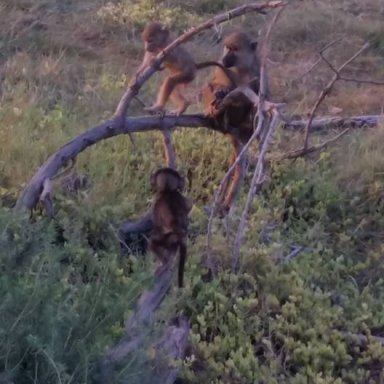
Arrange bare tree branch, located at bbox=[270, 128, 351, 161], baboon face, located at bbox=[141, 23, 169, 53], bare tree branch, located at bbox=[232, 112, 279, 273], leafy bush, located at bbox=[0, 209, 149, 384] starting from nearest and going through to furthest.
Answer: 1. leafy bush, located at bbox=[0, 209, 149, 384]
2. bare tree branch, located at bbox=[232, 112, 279, 273]
3. bare tree branch, located at bbox=[270, 128, 351, 161]
4. baboon face, located at bbox=[141, 23, 169, 53]

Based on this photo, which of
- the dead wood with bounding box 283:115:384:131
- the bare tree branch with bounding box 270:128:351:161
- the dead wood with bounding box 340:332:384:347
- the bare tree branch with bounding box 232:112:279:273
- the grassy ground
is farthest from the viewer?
the dead wood with bounding box 283:115:384:131

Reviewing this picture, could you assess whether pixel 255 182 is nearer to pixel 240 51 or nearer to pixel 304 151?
pixel 304 151

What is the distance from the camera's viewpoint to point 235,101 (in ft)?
15.3

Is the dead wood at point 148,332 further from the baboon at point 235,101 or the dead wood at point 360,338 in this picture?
the baboon at point 235,101

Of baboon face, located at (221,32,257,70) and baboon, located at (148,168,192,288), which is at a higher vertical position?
baboon face, located at (221,32,257,70)

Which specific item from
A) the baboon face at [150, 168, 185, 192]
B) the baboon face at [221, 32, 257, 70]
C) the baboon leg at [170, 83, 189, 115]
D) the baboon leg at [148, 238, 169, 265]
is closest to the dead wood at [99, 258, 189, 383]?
the baboon leg at [148, 238, 169, 265]

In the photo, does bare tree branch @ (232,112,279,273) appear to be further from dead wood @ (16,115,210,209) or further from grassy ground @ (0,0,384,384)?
dead wood @ (16,115,210,209)

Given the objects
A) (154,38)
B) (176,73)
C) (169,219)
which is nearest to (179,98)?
(176,73)

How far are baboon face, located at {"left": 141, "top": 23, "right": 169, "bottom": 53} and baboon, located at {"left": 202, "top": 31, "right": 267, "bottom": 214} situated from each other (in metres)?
0.34

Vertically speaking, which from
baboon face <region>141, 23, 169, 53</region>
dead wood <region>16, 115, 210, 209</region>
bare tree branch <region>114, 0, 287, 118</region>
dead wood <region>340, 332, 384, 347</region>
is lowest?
dead wood <region>340, 332, 384, 347</region>

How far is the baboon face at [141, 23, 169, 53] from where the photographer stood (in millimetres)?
5020

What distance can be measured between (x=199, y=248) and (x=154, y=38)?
1.20 m

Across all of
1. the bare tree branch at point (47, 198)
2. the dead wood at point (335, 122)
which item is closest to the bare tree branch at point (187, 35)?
the bare tree branch at point (47, 198)

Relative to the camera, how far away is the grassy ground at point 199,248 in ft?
9.75
